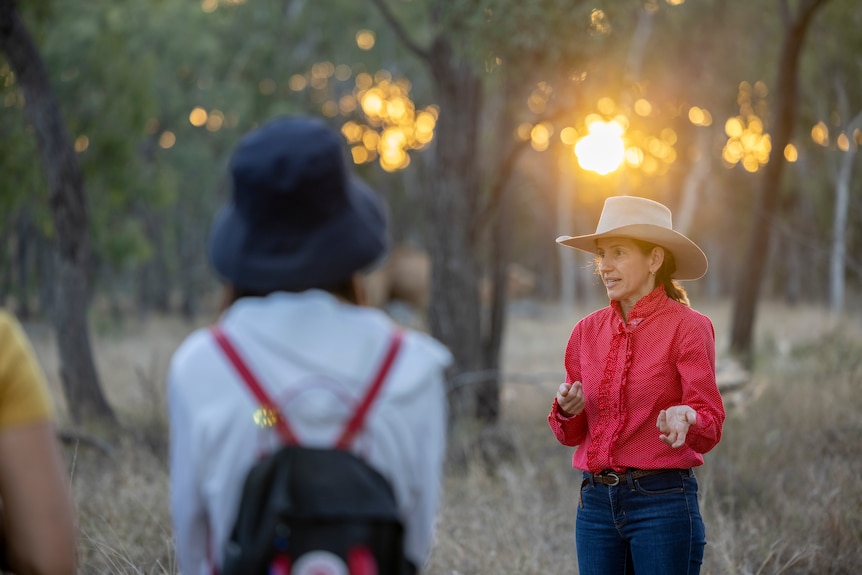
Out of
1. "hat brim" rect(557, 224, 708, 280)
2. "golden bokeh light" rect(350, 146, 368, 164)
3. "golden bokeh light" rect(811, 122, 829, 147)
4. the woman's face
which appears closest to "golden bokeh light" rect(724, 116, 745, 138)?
"golden bokeh light" rect(811, 122, 829, 147)

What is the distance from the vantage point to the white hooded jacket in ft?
5.84

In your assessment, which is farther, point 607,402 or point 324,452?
point 607,402

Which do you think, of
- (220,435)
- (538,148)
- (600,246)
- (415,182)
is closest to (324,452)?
(220,435)

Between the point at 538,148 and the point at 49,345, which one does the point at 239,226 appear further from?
the point at 538,148

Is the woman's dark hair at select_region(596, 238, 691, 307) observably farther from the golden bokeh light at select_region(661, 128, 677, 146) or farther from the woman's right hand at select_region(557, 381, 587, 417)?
the golden bokeh light at select_region(661, 128, 677, 146)

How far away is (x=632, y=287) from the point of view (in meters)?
3.14

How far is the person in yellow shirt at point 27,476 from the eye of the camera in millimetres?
1869

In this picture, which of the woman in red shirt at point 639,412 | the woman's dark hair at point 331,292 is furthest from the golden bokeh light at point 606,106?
the woman's dark hair at point 331,292

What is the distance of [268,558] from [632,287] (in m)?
1.75

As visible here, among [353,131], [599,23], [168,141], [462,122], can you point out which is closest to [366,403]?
[599,23]

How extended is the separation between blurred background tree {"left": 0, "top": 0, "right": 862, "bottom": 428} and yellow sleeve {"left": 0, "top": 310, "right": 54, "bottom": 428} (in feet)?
19.8

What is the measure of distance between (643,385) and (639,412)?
8 centimetres

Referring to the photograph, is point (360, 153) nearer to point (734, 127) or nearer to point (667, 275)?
point (734, 127)

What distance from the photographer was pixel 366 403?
5.92 feet
